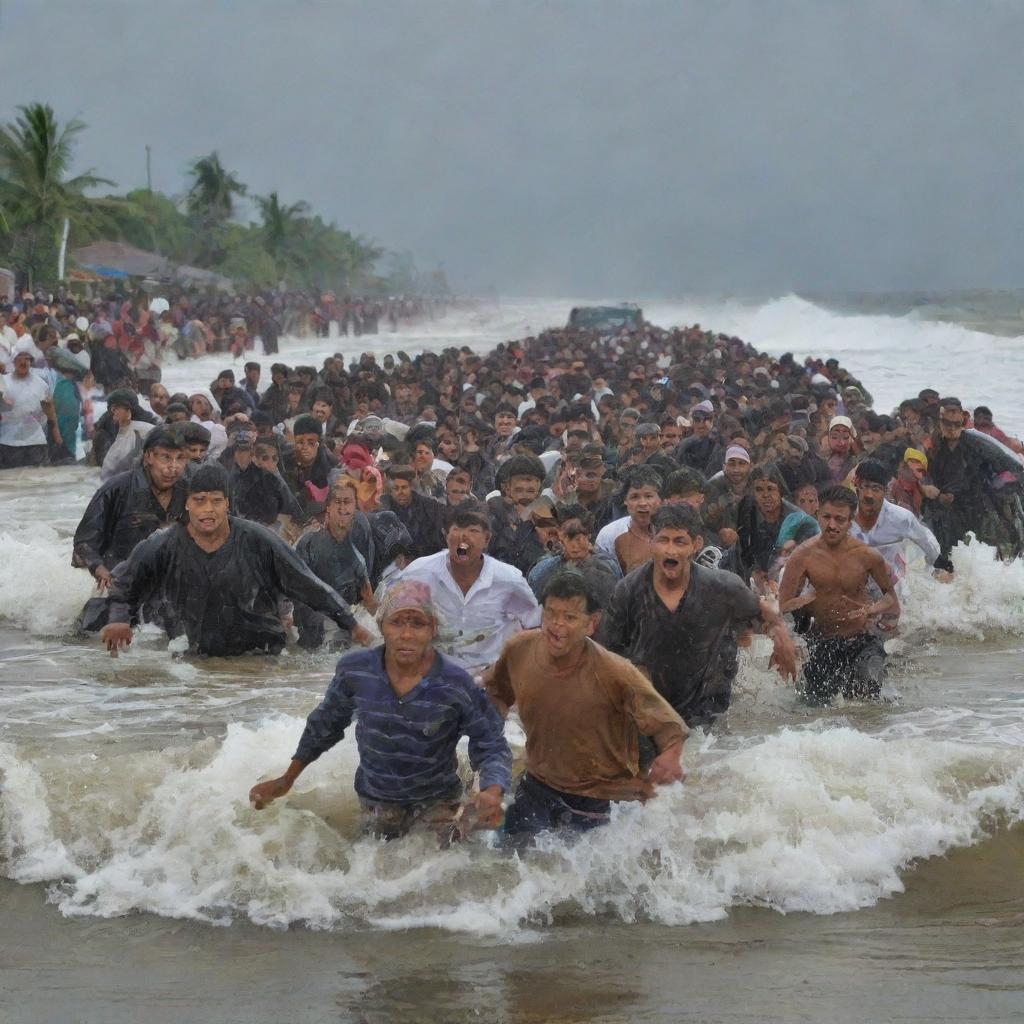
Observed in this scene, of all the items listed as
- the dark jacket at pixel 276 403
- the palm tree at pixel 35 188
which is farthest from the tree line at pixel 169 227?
the dark jacket at pixel 276 403

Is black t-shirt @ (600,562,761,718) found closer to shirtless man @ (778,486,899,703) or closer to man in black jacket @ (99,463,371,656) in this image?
man in black jacket @ (99,463,371,656)

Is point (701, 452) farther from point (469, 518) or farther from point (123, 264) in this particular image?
point (123, 264)

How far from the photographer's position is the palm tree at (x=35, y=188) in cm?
4491

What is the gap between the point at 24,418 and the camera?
19328mm

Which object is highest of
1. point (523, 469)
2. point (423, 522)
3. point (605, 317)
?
point (605, 317)

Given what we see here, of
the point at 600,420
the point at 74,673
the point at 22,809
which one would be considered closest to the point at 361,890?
the point at 22,809

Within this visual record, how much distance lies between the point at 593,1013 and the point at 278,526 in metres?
6.50

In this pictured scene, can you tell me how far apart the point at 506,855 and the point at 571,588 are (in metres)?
1.09

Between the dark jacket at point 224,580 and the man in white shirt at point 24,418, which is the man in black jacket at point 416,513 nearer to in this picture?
the dark jacket at point 224,580

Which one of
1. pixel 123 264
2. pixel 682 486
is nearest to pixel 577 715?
pixel 682 486

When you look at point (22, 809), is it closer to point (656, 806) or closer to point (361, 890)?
point (361, 890)

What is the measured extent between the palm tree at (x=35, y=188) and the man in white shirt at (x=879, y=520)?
37959 mm

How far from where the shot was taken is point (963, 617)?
11.6m

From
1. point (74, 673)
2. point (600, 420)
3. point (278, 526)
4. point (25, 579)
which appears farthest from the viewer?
point (600, 420)
